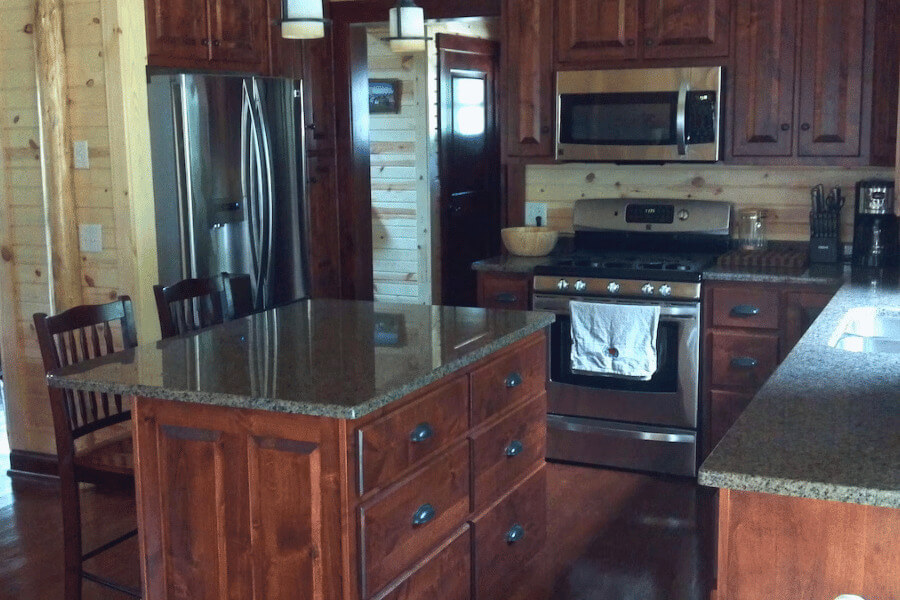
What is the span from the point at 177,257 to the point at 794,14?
268 centimetres

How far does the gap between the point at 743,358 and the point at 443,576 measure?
79.1 inches

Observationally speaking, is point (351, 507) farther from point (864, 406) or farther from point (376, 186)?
point (376, 186)

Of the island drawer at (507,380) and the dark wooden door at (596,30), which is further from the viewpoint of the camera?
the dark wooden door at (596,30)

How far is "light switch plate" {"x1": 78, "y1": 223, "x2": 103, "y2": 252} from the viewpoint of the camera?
4250mm

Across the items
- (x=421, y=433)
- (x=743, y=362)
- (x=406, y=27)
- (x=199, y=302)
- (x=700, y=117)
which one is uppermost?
(x=406, y=27)

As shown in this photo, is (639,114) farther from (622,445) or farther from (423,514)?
(423,514)

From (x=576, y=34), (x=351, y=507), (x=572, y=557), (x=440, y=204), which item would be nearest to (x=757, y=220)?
(x=576, y=34)

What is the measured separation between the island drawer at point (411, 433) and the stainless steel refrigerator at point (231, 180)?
5.94 ft

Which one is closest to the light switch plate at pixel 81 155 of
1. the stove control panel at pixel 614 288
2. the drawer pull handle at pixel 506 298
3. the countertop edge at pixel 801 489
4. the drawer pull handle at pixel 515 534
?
the drawer pull handle at pixel 506 298

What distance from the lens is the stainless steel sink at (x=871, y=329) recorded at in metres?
3.20

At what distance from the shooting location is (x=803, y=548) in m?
1.81

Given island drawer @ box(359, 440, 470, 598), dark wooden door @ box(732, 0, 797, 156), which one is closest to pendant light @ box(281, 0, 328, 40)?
island drawer @ box(359, 440, 470, 598)

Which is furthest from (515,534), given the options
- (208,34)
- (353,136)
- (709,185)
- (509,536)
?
(353,136)

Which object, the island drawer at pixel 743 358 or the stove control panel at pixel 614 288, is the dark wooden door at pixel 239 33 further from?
the island drawer at pixel 743 358
